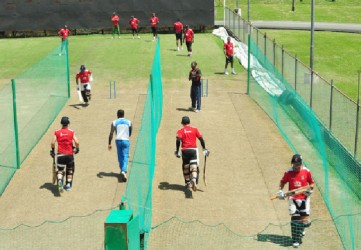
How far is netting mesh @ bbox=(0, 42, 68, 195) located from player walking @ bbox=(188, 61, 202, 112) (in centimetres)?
477

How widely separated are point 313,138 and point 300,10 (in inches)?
1946

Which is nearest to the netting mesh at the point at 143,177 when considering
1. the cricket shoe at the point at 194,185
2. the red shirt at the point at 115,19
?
the cricket shoe at the point at 194,185

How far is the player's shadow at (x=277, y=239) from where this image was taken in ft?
44.3

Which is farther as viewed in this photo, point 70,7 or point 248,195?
point 70,7

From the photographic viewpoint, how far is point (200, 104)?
82.7ft

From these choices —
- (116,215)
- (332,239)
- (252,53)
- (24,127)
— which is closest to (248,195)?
(332,239)

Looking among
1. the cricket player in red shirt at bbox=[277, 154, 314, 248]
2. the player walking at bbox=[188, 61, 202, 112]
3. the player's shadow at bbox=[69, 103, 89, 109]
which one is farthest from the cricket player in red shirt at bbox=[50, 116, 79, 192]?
the player's shadow at bbox=[69, 103, 89, 109]

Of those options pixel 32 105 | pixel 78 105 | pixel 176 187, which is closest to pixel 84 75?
pixel 78 105

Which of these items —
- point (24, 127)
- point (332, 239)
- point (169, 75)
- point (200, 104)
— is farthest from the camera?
point (169, 75)

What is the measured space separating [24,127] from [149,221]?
9.42 meters

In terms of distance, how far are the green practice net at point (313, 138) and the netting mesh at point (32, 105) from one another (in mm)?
7377

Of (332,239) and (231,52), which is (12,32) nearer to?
(231,52)

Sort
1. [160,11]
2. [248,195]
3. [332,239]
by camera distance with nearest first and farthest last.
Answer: [332,239] → [248,195] → [160,11]

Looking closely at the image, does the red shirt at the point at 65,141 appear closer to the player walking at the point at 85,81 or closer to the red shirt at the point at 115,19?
the player walking at the point at 85,81
